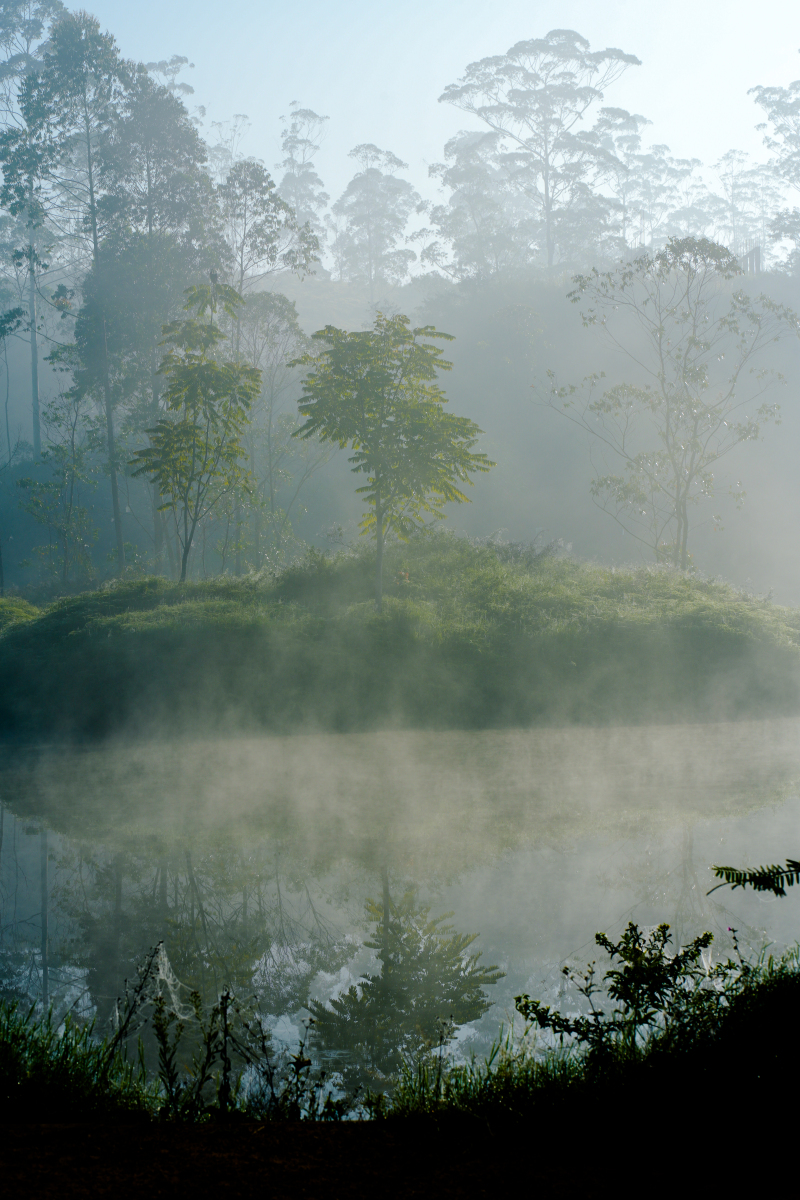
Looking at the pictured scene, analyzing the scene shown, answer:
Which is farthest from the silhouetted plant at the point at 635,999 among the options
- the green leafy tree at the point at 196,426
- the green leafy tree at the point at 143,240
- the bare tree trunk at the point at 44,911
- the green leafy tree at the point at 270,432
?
the green leafy tree at the point at 143,240

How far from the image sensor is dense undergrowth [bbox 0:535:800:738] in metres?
11.4

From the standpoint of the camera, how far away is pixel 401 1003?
13.8 ft

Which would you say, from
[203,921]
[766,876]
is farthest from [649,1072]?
[203,921]

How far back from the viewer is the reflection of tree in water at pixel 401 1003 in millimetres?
3729

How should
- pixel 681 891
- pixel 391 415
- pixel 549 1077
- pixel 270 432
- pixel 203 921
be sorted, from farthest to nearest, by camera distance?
pixel 270 432
pixel 391 415
pixel 681 891
pixel 203 921
pixel 549 1077

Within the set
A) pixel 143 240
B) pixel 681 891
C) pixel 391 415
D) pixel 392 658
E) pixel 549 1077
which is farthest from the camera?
pixel 143 240

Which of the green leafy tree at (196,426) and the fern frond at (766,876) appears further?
the green leafy tree at (196,426)

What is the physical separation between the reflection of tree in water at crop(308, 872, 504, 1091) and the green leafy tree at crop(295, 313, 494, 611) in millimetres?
9235

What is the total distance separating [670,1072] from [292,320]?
2988cm

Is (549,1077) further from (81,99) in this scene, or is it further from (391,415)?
(81,99)

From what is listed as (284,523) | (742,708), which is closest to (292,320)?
(284,523)

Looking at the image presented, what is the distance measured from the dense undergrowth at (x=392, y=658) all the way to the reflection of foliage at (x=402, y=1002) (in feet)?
20.0

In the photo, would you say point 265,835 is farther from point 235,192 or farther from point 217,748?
point 235,192

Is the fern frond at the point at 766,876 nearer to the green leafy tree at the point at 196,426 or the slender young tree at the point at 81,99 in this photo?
the green leafy tree at the point at 196,426
